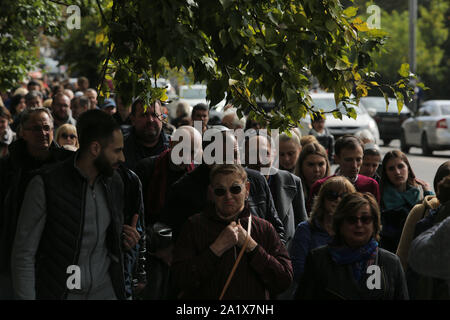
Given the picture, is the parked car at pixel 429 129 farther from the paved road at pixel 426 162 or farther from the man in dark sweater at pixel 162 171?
the man in dark sweater at pixel 162 171

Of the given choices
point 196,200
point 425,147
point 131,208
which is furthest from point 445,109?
point 131,208

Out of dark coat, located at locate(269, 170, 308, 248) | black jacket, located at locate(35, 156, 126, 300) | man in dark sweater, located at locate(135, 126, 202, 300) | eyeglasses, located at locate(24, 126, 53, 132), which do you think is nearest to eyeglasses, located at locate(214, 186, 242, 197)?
black jacket, located at locate(35, 156, 126, 300)

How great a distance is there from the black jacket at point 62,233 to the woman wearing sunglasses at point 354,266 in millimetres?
1006

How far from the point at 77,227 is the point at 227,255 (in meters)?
0.80

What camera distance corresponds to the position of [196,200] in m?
5.82

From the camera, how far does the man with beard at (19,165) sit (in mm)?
5211

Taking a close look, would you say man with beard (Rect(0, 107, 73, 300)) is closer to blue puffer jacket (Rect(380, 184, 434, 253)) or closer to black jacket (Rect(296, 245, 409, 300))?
black jacket (Rect(296, 245, 409, 300))

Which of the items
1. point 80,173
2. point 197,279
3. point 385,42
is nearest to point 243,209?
point 197,279

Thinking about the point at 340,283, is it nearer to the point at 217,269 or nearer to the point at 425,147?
the point at 217,269

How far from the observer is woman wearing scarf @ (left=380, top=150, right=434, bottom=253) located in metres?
7.67

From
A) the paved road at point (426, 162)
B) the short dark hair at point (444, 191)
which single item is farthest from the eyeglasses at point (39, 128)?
the paved road at point (426, 162)

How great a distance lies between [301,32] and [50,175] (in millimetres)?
1542

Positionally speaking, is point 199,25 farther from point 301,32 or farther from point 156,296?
point 156,296

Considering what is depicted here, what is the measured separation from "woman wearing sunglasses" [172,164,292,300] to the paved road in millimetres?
12757
